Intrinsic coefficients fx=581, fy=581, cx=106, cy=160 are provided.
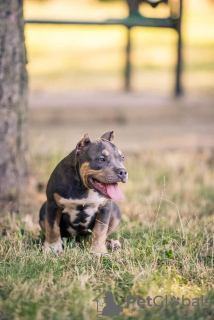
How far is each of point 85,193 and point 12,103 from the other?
172cm

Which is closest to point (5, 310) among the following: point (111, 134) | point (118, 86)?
point (111, 134)

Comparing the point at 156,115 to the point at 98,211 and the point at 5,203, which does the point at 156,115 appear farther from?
the point at 98,211

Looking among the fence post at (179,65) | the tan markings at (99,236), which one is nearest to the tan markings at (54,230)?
the tan markings at (99,236)

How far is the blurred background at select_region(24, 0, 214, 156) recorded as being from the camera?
807 cm

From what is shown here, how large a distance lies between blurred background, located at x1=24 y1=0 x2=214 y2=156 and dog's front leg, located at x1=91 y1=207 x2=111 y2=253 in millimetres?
2750

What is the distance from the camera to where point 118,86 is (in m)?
10.9

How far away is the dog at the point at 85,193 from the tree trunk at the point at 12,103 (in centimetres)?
127

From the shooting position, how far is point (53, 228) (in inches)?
166

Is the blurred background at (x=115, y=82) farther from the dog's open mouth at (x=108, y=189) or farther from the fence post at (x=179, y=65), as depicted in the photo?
the dog's open mouth at (x=108, y=189)

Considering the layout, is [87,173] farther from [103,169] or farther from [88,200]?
[88,200]

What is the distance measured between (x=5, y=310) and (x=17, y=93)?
2.61m

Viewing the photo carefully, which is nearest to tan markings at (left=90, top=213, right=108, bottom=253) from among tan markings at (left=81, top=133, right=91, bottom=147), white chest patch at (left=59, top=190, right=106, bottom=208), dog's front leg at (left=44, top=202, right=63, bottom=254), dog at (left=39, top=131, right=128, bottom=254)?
dog at (left=39, top=131, right=128, bottom=254)

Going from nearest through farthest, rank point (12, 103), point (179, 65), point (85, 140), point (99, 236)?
1. point (85, 140)
2. point (99, 236)
3. point (12, 103)
4. point (179, 65)

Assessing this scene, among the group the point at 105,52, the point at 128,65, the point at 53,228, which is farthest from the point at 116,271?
the point at 105,52
